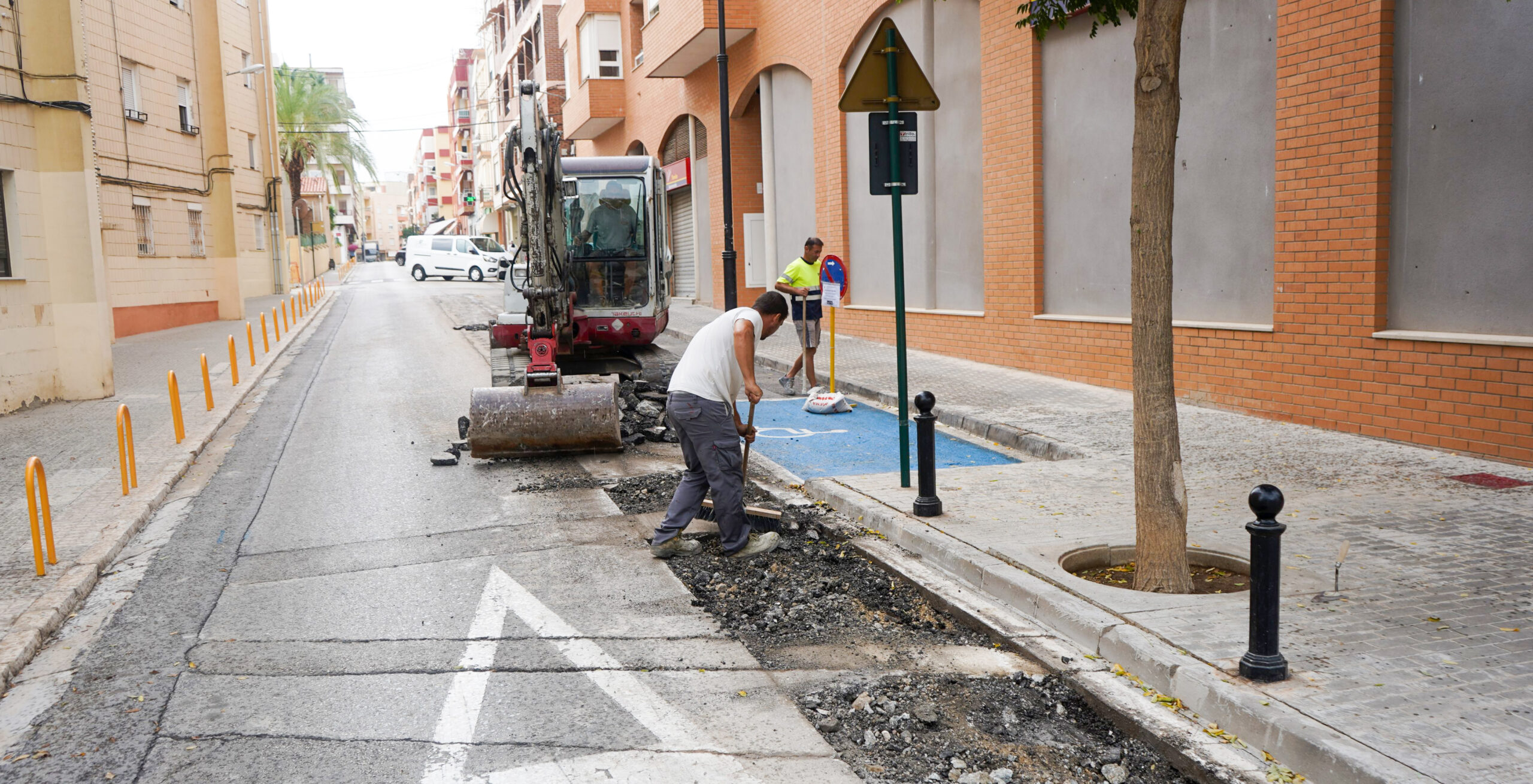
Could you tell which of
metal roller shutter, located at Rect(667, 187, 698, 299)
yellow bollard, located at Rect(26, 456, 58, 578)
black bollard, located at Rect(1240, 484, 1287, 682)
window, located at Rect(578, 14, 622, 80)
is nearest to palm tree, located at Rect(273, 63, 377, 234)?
window, located at Rect(578, 14, 622, 80)

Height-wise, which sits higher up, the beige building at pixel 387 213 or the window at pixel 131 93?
the beige building at pixel 387 213

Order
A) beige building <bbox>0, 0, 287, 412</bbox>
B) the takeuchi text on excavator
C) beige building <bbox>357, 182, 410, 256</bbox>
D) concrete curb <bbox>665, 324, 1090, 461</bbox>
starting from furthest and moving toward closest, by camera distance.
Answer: beige building <bbox>357, 182, 410, 256</bbox> < beige building <bbox>0, 0, 287, 412</bbox> < the takeuchi text on excavator < concrete curb <bbox>665, 324, 1090, 461</bbox>

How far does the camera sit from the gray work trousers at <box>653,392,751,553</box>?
6.39 m

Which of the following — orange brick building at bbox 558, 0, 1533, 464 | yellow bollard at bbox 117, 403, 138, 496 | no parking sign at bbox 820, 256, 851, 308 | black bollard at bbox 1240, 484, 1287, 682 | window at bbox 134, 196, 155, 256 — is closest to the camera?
black bollard at bbox 1240, 484, 1287, 682

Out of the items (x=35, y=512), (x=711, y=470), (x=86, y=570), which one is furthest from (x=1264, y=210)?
(x=35, y=512)

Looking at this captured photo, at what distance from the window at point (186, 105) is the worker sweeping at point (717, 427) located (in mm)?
24367

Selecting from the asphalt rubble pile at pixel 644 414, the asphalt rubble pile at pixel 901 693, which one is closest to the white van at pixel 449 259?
the asphalt rubble pile at pixel 644 414

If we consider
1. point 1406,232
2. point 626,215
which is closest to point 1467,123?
point 1406,232

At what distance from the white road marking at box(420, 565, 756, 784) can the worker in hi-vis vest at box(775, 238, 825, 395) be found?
24.3 feet

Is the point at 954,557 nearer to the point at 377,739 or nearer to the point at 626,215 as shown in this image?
the point at 377,739

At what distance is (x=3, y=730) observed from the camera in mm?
4285

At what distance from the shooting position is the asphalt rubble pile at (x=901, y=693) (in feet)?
12.4

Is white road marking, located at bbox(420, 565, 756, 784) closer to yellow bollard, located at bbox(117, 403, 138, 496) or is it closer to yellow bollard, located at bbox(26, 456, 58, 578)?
yellow bollard, located at bbox(26, 456, 58, 578)

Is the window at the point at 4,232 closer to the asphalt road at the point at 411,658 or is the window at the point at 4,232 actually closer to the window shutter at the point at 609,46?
the asphalt road at the point at 411,658
